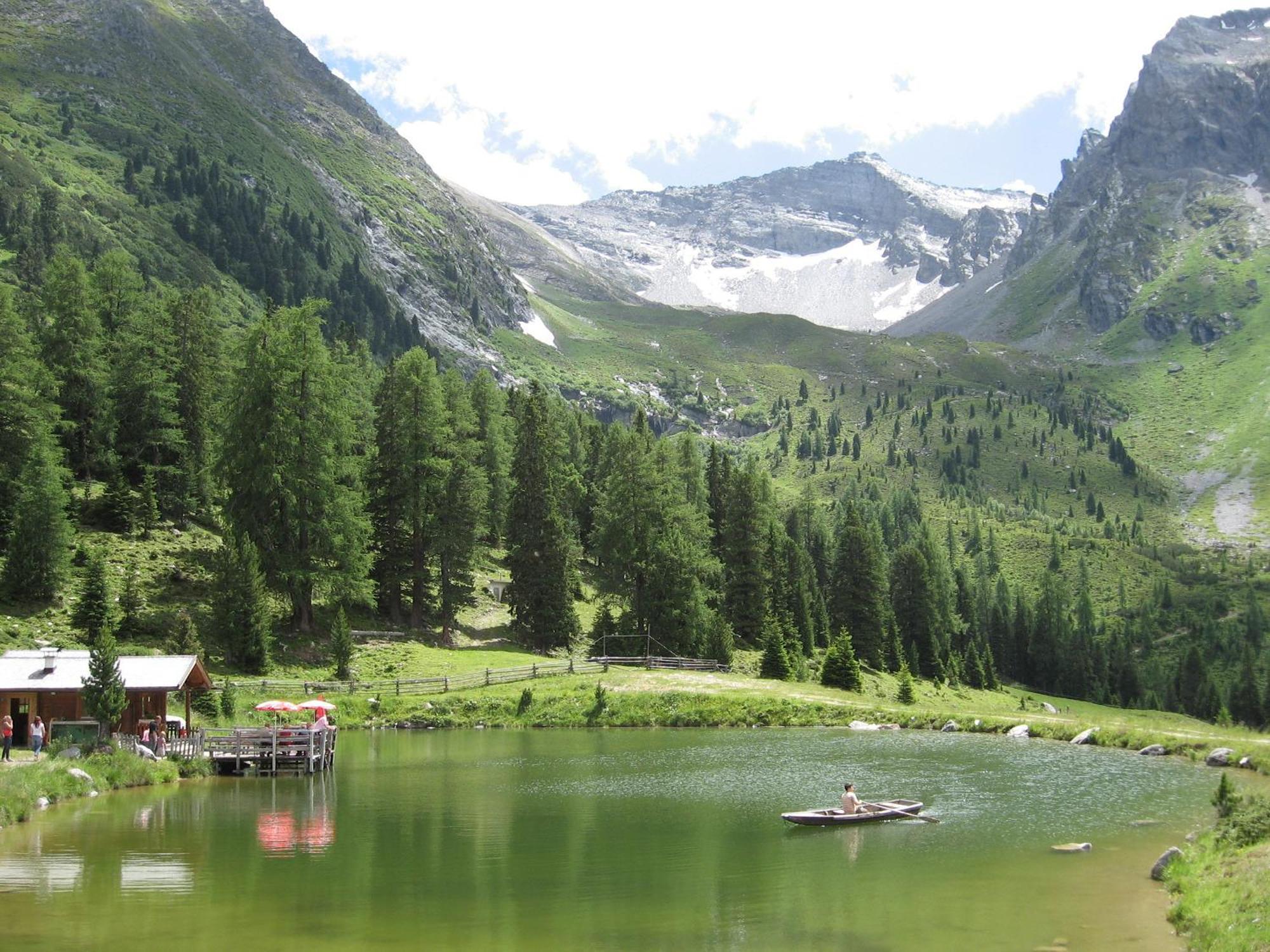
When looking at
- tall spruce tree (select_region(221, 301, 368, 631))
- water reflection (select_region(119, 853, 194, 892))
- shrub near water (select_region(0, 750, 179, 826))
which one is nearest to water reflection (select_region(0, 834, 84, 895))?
water reflection (select_region(119, 853, 194, 892))

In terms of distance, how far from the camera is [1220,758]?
4650cm

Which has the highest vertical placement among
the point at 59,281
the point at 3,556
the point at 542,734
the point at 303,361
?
the point at 59,281

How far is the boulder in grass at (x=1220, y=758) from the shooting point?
4625cm

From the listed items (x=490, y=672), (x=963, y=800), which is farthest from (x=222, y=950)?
(x=490, y=672)

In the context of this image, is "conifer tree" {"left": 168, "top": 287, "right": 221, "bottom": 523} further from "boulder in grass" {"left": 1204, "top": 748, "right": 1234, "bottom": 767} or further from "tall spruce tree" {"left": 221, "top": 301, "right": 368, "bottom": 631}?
"boulder in grass" {"left": 1204, "top": 748, "right": 1234, "bottom": 767}

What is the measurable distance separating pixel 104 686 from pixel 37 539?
19.4m

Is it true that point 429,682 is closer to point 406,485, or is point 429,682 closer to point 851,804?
point 406,485

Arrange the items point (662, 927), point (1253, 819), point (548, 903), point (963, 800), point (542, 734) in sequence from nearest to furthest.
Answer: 1. point (662, 927)
2. point (548, 903)
3. point (1253, 819)
4. point (963, 800)
5. point (542, 734)

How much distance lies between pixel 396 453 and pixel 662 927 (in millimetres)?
54812

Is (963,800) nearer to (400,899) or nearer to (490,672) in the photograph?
(400,899)

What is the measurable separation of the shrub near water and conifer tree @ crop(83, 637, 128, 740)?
153 centimetres

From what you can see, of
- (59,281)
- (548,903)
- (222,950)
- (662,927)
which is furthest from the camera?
(59,281)

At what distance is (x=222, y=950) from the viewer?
1983 centimetres

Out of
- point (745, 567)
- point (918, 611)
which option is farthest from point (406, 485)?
point (918, 611)
